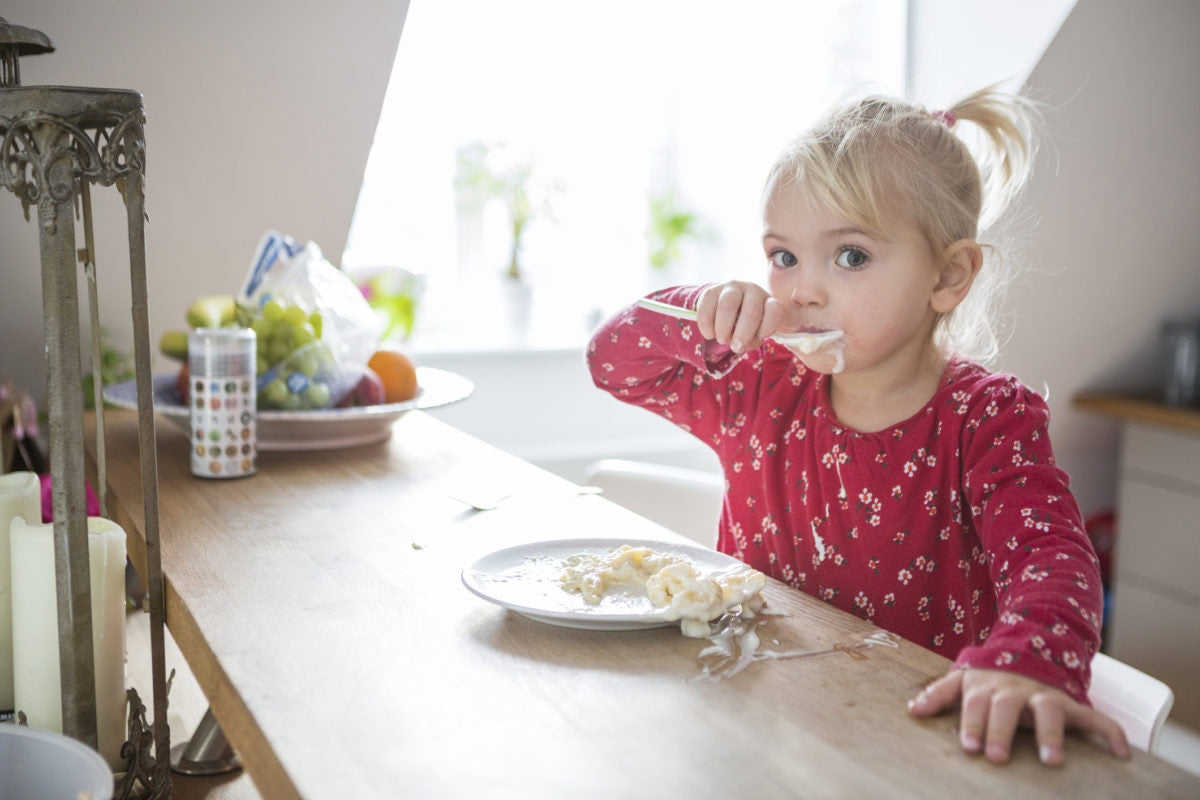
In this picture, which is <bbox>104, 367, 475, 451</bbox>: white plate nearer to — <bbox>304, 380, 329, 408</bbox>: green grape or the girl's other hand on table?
<bbox>304, 380, 329, 408</bbox>: green grape

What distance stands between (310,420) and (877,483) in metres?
0.72

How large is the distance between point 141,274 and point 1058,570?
2.48 feet

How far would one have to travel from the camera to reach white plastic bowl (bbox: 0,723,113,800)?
669 millimetres

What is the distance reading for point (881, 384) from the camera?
126 cm

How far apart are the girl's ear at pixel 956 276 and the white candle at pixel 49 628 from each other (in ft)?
2.93

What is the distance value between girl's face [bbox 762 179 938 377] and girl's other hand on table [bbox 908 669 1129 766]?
0.53m

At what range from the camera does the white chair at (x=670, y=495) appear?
5.41ft

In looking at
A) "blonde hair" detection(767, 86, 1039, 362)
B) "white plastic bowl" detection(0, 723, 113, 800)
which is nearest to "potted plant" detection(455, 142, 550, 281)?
"blonde hair" detection(767, 86, 1039, 362)

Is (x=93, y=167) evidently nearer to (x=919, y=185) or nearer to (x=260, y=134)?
(x=919, y=185)

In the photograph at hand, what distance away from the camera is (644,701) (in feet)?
2.25

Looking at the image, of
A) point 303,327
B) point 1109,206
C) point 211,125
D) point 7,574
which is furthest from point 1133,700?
point 1109,206

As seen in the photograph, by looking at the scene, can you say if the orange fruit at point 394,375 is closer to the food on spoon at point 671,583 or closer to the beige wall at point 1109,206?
the food on spoon at point 671,583

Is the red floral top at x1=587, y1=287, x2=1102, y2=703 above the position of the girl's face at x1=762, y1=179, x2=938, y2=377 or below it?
below

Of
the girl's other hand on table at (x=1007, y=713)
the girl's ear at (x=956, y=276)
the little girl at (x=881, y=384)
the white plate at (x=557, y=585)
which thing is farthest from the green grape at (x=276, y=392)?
the girl's other hand on table at (x=1007, y=713)
